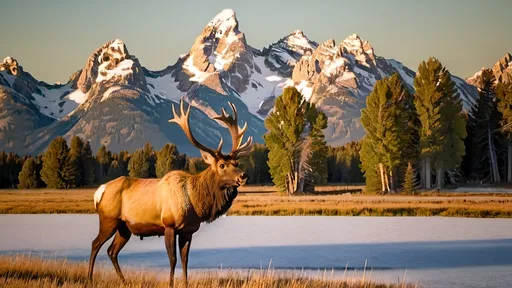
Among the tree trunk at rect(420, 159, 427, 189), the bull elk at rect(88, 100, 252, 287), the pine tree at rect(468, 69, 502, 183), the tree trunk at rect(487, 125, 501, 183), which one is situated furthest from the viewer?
the pine tree at rect(468, 69, 502, 183)

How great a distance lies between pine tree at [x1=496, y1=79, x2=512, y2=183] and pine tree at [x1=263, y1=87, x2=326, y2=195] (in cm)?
2209

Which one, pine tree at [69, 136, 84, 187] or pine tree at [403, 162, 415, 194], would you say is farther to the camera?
pine tree at [69, 136, 84, 187]

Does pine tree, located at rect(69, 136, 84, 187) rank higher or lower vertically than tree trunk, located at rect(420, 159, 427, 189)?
higher

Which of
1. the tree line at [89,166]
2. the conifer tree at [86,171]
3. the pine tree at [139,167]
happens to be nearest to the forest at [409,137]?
the tree line at [89,166]

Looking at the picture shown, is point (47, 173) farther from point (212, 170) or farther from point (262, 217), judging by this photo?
point (212, 170)

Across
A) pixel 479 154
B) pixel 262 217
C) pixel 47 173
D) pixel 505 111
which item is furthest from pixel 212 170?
pixel 47 173

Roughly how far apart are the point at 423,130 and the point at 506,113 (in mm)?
12330

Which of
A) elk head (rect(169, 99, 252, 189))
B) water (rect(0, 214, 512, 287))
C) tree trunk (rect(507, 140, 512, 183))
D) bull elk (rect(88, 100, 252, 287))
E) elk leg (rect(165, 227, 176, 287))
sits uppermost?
tree trunk (rect(507, 140, 512, 183))

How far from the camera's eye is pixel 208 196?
48.2 feet

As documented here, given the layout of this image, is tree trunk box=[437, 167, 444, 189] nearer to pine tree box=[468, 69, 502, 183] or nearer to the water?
pine tree box=[468, 69, 502, 183]

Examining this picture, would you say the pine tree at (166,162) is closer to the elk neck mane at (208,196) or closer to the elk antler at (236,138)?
the elk antler at (236,138)

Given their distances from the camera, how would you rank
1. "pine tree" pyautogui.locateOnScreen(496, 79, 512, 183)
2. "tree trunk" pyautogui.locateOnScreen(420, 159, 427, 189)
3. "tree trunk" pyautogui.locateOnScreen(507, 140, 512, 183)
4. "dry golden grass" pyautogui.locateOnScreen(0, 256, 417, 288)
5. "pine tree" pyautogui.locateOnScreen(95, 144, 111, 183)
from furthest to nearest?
"pine tree" pyautogui.locateOnScreen(95, 144, 111, 183) < "tree trunk" pyautogui.locateOnScreen(507, 140, 512, 183) < "pine tree" pyautogui.locateOnScreen(496, 79, 512, 183) < "tree trunk" pyautogui.locateOnScreen(420, 159, 427, 189) < "dry golden grass" pyautogui.locateOnScreen(0, 256, 417, 288)

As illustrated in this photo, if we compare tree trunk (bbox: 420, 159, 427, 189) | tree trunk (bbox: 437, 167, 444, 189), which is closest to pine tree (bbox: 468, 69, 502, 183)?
tree trunk (bbox: 437, 167, 444, 189)

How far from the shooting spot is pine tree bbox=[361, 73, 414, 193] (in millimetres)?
71312
